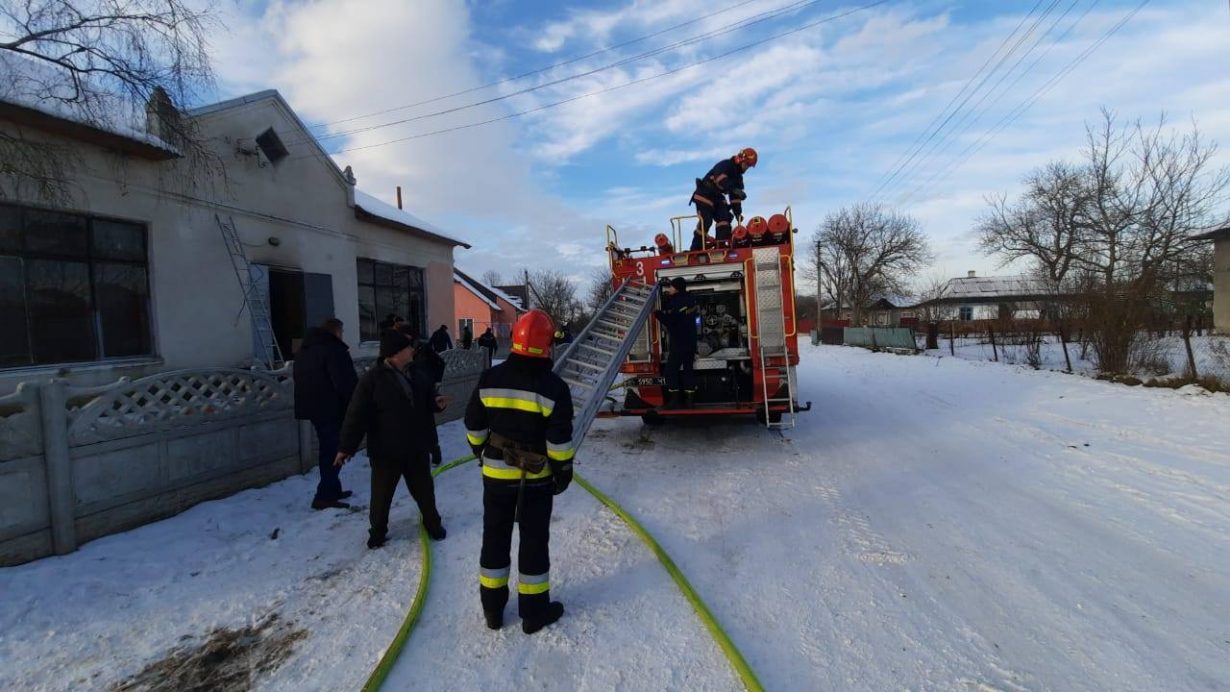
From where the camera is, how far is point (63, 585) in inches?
136

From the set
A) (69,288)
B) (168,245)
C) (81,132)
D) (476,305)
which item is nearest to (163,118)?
(81,132)

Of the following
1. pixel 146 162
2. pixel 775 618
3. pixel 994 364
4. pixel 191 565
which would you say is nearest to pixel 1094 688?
pixel 775 618

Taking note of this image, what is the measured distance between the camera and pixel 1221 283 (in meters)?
22.5

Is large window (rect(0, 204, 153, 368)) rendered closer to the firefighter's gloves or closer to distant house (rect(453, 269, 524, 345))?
the firefighter's gloves

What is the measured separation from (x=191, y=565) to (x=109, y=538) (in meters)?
0.80

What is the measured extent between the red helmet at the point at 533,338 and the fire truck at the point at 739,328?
377 cm

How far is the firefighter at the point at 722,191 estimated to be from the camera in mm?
8547

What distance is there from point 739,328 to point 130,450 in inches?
271

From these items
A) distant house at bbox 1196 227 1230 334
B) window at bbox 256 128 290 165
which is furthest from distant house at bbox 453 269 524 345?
distant house at bbox 1196 227 1230 334

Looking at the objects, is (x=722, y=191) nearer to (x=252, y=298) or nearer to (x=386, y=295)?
(x=252, y=298)

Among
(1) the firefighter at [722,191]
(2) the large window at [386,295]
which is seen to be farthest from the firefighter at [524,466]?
(2) the large window at [386,295]

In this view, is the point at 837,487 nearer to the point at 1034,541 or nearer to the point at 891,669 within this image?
the point at 1034,541

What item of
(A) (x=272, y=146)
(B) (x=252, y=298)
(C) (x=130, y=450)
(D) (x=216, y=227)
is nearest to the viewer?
(C) (x=130, y=450)

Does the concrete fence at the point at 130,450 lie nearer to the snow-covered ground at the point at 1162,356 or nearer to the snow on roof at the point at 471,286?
the snow-covered ground at the point at 1162,356
